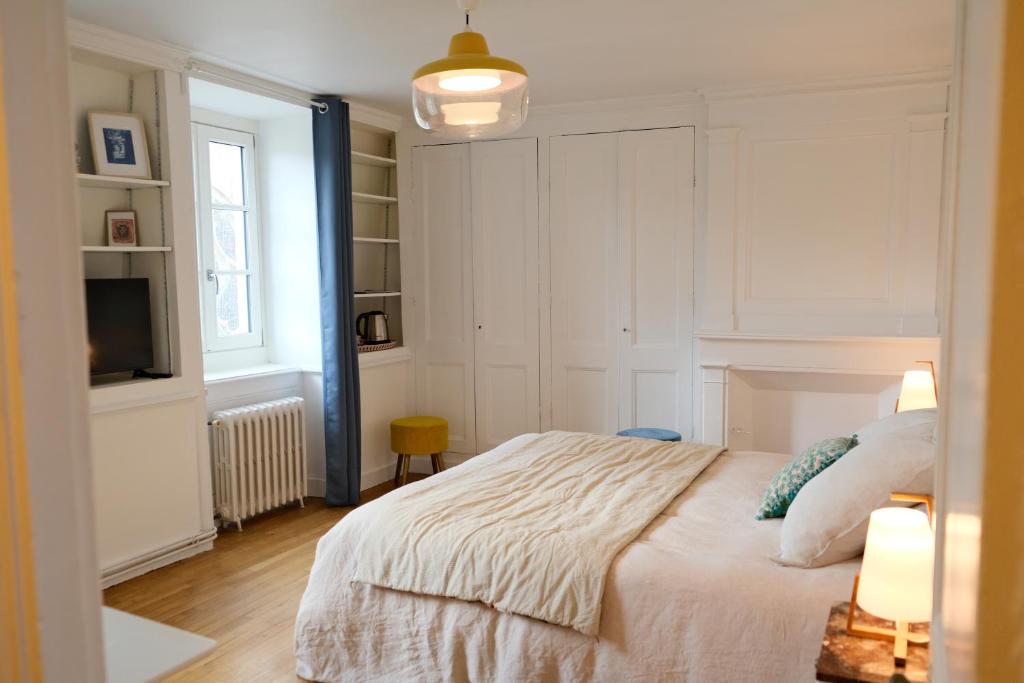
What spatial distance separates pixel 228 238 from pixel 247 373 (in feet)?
2.84

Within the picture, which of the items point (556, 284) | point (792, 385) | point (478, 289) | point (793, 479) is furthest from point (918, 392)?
point (478, 289)

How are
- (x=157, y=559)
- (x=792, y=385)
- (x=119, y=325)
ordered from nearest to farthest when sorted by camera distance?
1. (x=119, y=325)
2. (x=157, y=559)
3. (x=792, y=385)

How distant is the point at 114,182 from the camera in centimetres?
370

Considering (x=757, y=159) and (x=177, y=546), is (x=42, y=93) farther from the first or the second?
(x=757, y=159)

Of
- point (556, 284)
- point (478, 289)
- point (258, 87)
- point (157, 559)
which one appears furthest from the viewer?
point (478, 289)

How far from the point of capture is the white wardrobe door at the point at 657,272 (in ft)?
16.2

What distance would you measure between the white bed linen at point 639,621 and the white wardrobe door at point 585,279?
2.39 metres

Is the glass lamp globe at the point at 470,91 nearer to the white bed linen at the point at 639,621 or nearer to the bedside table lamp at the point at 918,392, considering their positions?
the white bed linen at the point at 639,621

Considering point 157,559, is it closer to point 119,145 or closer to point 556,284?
point 119,145

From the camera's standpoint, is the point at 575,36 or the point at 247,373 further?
the point at 247,373

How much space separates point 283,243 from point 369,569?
9.67 feet

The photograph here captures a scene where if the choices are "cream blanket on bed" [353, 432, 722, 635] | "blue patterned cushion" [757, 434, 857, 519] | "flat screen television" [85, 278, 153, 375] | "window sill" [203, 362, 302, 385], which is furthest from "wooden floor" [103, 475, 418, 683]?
"blue patterned cushion" [757, 434, 857, 519]

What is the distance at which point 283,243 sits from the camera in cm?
505

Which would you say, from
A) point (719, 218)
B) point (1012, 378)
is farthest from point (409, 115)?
point (1012, 378)
